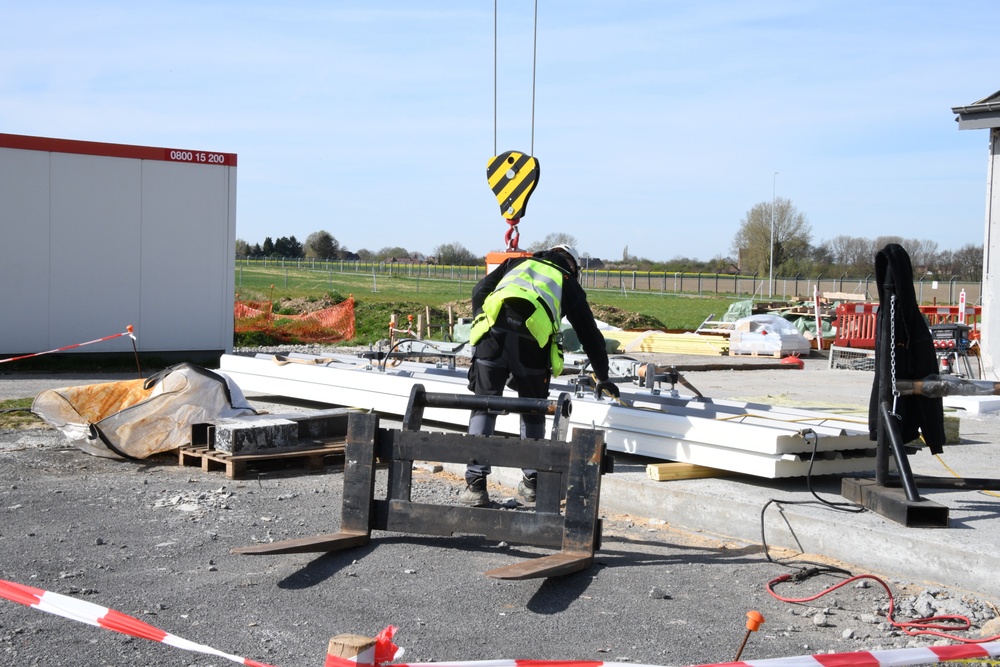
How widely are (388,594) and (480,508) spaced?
753mm

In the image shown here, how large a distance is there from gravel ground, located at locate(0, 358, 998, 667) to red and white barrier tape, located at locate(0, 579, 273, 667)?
0.48 ft

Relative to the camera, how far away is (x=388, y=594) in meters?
4.86

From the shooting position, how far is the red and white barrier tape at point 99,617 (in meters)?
3.59

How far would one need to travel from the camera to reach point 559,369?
6.50m

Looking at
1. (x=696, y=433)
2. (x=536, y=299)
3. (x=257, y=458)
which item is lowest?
(x=257, y=458)

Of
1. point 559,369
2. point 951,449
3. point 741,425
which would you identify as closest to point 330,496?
point 559,369

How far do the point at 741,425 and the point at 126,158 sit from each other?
1352 centimetres

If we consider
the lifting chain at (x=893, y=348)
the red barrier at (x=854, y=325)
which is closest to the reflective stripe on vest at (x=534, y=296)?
the lifting chain at (x=893, y=348)

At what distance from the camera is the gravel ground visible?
4.17 m

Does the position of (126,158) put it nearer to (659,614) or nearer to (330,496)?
(330,496)

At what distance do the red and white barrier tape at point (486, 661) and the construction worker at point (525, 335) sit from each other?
107 inches

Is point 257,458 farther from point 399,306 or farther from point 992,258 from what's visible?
point 399,306

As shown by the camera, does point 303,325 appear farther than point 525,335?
Yes

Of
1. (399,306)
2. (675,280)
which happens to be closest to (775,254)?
(675,280)
